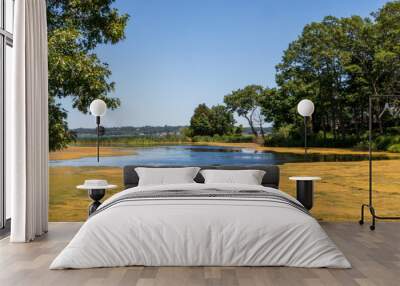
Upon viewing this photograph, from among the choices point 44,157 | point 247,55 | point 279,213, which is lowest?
point 279,213

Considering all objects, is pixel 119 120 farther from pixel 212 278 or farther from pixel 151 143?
pixel 212 278

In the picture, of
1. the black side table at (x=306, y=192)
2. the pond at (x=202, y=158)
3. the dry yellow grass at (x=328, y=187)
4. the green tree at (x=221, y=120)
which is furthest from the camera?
the green tree at (x=221, y=120)

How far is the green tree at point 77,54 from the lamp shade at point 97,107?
Answer: 13.2 inches

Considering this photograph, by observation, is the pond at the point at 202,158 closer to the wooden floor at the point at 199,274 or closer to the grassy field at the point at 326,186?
the grassy field at the point at 326,186

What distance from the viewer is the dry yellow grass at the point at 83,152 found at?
7.37m

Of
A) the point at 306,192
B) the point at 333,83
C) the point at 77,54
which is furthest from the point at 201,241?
the point at 77,54

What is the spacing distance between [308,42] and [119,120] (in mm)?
3030

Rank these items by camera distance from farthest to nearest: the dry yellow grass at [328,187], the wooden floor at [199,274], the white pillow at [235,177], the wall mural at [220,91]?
the wall mural at [220,91] < the dry yellow grass at [328,187] < the white pillow at [235,177] < the wooden floor at [199,274]

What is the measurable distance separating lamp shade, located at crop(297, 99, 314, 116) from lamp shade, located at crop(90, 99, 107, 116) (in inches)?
110

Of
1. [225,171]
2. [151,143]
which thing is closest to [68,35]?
[151,143]

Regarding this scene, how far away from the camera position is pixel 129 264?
4.01 meters

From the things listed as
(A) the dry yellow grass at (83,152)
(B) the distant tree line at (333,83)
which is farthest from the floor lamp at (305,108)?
(A) the dry yellow grass at (83,152)

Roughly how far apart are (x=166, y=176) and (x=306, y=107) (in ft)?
7.65

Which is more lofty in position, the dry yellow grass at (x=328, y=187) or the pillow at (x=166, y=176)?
the pillow at (x=166, y=176)
